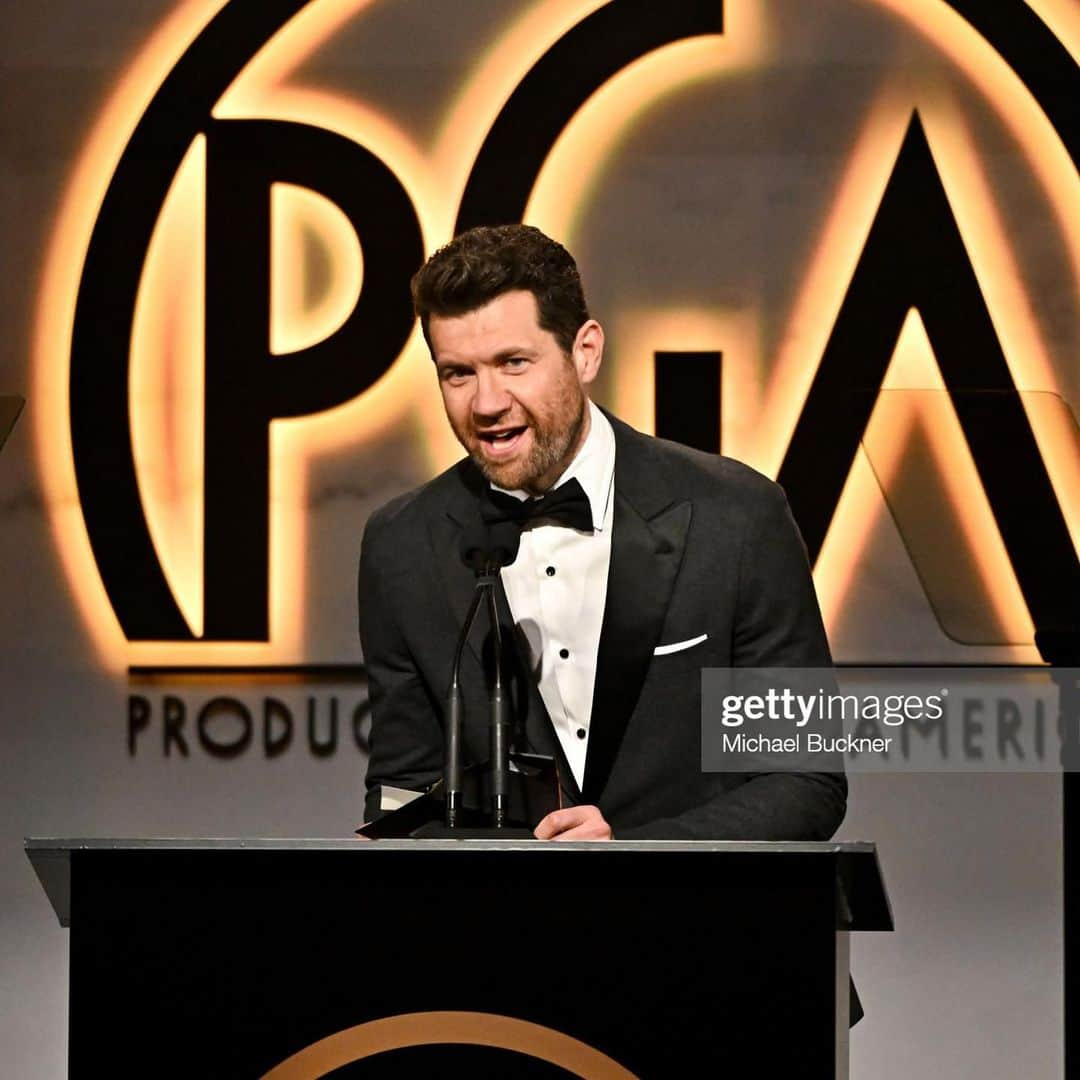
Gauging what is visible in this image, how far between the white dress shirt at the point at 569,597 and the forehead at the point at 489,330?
0.23 metres

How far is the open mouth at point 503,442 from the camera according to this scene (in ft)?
8.65

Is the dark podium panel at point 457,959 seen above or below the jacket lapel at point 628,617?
below

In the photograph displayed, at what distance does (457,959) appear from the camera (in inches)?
71.4

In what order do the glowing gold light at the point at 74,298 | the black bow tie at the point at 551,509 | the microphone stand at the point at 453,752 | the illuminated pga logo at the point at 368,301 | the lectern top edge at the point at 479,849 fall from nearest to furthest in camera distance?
1. the lectern top edge at the point at 479,849
2. the microphone stand at the point at 453,752
3. the black bow tie at the point at 551,509
4. the illuminated pga logo at the point at 368,301
5. the glowing gold light at the point at 74,298

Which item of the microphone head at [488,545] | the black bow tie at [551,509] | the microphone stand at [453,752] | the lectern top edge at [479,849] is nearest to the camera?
the lectern top edge at [479,849]

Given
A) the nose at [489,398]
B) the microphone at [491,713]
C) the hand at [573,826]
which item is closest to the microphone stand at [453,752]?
the microphone at [491,713]

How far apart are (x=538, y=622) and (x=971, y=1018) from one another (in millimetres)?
2152

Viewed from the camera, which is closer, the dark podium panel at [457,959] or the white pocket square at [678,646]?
the dark podium panel at [457,959]

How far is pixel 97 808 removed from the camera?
14.3 ft

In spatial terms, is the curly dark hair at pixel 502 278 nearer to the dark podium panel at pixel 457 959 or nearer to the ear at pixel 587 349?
the ear at pixel 587 349

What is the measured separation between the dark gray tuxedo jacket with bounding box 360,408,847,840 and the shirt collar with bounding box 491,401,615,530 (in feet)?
0.09

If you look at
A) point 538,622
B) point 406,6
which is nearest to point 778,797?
point 538,622

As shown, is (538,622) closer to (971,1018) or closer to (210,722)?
(210,722)

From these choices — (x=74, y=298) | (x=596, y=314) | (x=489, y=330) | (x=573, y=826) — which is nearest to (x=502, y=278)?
(x=489, y=330)
